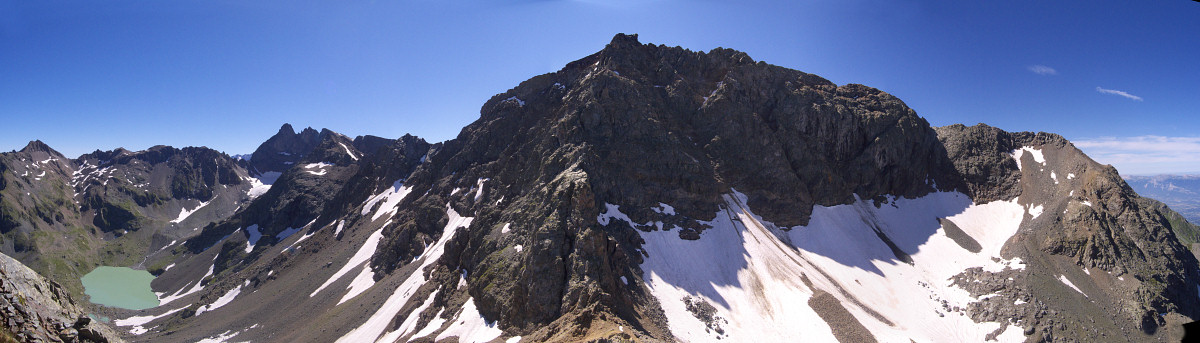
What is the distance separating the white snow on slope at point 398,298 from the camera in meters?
65.0

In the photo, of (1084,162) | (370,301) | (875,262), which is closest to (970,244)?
(875,262)

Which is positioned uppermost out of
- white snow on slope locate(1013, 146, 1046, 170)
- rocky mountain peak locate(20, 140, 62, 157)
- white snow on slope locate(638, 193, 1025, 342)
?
rocky mountain peak locate(20, 140, 62, 157)

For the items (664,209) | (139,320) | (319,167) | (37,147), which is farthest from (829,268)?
(37,147)

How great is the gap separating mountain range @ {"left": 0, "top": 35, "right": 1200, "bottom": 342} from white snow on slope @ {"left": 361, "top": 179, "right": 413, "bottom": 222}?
0.83 m

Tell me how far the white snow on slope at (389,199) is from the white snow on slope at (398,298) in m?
29.3

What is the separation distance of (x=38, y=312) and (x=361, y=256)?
79971 millimetres

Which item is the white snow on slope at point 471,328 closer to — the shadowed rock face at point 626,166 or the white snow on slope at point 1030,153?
the shadowed rock face at point 626,166

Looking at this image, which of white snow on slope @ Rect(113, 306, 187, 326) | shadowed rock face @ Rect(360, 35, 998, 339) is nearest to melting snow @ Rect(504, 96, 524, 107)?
shadowed rock face @ Rect(360, 35, 998, 339)

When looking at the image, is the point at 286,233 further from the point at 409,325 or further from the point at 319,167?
the point at 409,325

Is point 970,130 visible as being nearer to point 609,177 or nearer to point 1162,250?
point 1162,250

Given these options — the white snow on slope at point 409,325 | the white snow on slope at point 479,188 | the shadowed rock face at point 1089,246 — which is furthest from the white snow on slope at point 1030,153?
the white snow on slope at point 409,325

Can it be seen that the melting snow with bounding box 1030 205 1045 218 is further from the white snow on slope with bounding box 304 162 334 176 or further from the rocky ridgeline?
the white snow on slope with bounding box 304 162 334 176

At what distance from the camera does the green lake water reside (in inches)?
4304

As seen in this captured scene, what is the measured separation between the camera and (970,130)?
10644cm
